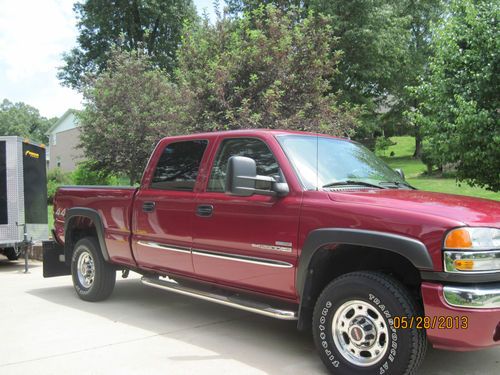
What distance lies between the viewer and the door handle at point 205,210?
4.79m

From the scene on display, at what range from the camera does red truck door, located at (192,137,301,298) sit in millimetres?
4156

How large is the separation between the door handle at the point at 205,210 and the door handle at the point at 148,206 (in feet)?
2.44

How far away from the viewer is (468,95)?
9875 millimetres

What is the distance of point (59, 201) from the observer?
276 inches

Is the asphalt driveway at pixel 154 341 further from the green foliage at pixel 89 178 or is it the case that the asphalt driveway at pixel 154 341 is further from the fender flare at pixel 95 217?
the green foliage at pixel 89 178

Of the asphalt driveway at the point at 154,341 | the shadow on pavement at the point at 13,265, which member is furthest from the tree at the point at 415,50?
the asphalt driveway at the point at 154,341

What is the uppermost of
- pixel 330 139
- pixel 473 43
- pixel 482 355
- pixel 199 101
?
pixel 473 43

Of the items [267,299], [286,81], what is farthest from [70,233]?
[286,81]

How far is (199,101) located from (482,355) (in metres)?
8.07

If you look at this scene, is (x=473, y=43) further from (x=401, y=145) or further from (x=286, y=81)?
(x=401, y=145)

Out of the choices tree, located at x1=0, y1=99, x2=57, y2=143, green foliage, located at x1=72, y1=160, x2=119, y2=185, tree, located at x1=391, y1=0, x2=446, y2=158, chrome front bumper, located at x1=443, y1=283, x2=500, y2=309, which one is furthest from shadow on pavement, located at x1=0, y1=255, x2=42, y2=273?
tree, located at x1=0, y1=99, x2=57, y2=143

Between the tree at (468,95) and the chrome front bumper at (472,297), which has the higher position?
the tree at (468,95)
